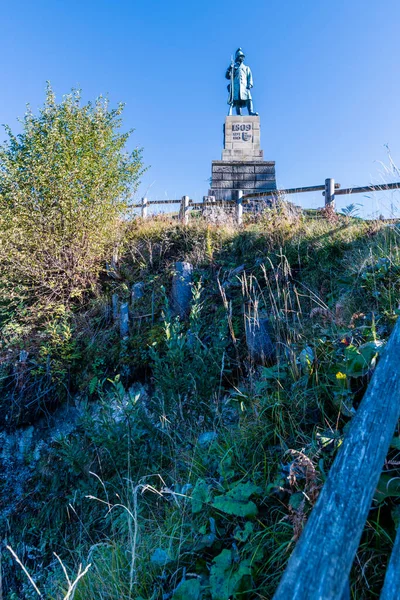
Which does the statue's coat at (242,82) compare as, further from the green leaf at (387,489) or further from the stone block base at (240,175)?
the green leaf at (387,489)

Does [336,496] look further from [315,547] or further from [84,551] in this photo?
[84,551]

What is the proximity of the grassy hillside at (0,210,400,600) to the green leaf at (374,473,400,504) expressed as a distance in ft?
0.09

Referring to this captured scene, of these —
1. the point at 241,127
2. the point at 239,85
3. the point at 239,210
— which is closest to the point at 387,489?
the point at 239,210

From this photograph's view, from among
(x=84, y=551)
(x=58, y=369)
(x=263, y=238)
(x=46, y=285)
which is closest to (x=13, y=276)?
(x=46, y=285)

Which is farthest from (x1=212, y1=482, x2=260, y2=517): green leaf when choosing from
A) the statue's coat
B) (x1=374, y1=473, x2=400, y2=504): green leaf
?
the statue's coat

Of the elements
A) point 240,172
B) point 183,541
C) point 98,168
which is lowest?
point 183,541

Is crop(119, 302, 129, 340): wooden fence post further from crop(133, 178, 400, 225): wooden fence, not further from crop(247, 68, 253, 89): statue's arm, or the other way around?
crop(247, 68, 253, 89): statue's arm

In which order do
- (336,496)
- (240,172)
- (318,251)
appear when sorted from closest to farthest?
(336,496) < (318,251) < (240,172)

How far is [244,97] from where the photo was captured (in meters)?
19.0

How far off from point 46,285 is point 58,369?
1899 millimetres

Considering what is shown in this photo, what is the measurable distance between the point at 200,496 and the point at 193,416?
1.43 m

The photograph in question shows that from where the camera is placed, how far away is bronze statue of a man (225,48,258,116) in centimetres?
1905

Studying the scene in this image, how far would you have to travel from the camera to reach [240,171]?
1703 cm

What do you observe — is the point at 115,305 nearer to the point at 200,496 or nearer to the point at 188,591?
the point at 200,496
